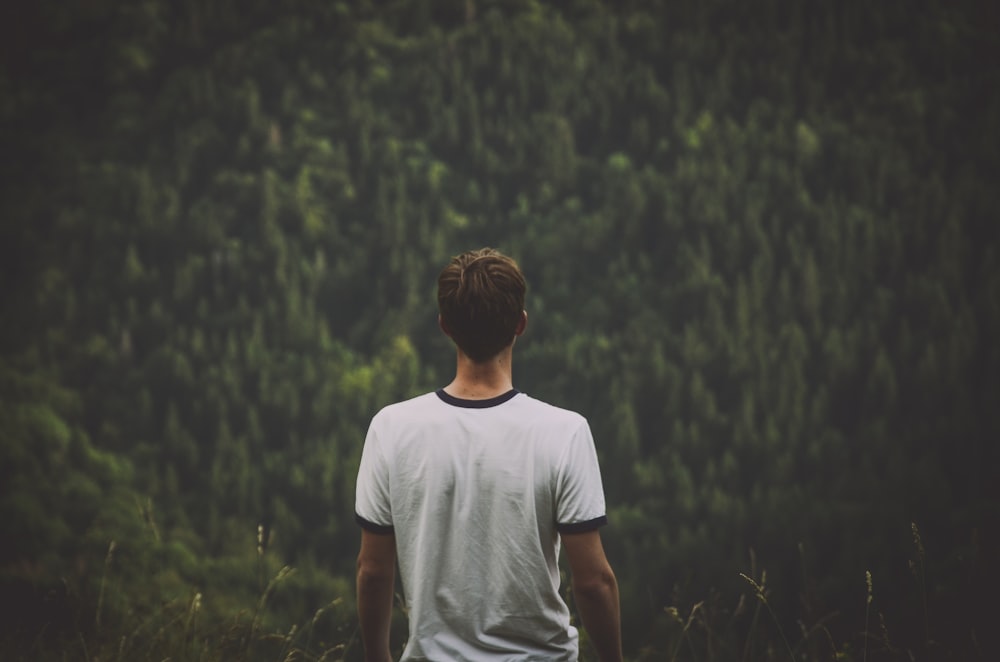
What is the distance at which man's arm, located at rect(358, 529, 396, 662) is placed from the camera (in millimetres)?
1580

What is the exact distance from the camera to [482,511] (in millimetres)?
1508

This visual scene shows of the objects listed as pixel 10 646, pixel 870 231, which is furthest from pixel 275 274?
pixel 10 646

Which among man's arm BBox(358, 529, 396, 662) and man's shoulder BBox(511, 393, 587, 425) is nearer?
man's shoulder BBox(511, 393, 587, 425)

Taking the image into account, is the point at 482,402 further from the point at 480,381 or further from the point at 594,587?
the point at 594,587

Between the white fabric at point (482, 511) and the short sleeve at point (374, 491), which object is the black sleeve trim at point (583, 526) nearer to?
the white fabric at point (482, 511)

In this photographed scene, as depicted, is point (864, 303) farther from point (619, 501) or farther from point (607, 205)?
point (619, 501)

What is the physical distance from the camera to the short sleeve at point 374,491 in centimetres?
155

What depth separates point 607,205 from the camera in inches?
1479

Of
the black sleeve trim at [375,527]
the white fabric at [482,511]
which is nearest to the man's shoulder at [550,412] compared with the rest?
the white fabric at [482,511]

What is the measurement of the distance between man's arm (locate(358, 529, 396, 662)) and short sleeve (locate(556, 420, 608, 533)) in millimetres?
293

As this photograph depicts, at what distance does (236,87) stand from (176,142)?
310 centimetres

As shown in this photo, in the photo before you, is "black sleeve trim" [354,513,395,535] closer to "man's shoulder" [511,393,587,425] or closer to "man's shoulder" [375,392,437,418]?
"man's shoulder" [375,392,437,418]

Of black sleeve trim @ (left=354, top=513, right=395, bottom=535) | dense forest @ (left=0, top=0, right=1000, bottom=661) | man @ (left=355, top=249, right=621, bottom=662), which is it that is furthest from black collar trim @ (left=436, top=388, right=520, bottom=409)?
dense forest @ (left=0, top=0, right=1000, bottom=661)

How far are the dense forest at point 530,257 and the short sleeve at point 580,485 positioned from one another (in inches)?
1038
